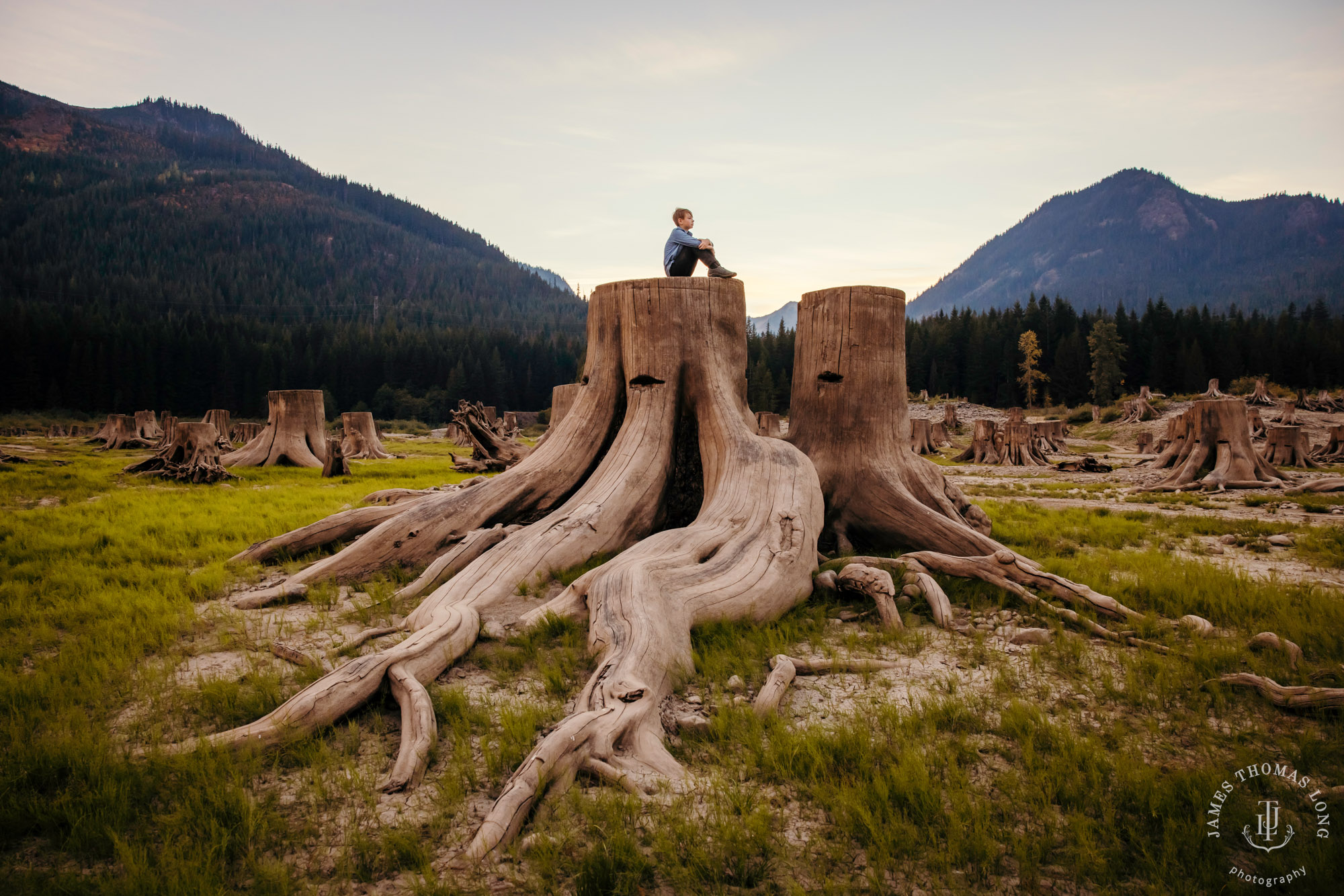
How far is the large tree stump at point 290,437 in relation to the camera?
15.7 metres

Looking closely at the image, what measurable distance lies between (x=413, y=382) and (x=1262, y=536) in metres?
86.4

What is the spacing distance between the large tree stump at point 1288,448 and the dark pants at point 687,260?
16564 millimetres

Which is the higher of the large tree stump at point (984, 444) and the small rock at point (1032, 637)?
the large tree stump at point (984, 444)

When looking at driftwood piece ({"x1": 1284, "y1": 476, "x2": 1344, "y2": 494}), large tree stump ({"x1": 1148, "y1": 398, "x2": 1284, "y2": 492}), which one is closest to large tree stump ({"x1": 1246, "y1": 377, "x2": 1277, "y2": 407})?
large tree stump ({"x1": 1148, "y1": 398, "x2": 1284, "y2": 492})

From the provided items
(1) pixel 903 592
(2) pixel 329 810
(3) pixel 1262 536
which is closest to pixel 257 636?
(2) pixel 329 810

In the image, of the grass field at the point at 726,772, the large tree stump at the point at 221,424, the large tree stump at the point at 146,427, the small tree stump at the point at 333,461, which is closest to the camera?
the grass field at the point at 726,772

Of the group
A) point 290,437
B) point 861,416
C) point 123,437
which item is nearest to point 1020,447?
point 861,416

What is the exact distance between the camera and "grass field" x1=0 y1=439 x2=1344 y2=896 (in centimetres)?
217

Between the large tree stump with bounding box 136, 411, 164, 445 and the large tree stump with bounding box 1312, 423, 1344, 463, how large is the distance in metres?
36.8

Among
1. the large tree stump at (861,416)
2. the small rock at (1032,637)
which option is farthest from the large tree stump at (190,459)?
the small rock at (1032,637)

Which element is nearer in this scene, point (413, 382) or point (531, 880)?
point (531, 880)

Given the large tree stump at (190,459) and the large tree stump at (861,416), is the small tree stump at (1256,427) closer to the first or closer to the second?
the large tree stump at (861,416)

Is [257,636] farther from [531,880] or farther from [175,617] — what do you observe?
[531,880]

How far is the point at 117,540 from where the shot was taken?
274 inches
